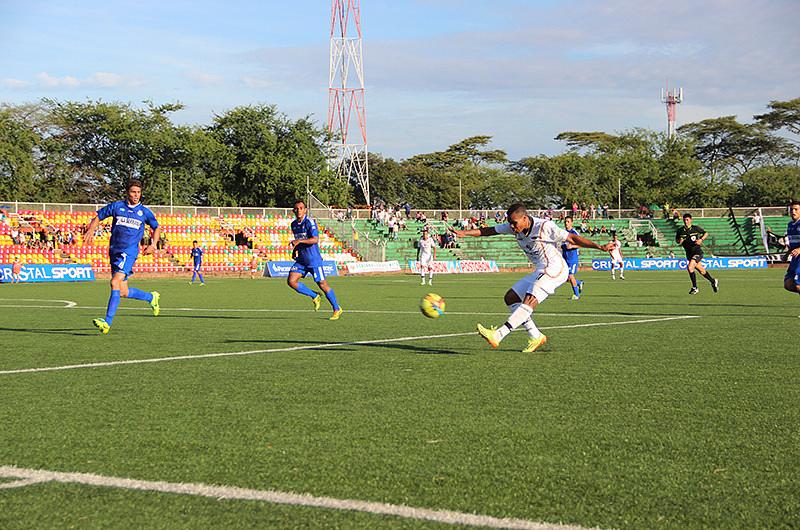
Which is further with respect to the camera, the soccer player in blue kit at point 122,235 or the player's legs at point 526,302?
the soccer player in blue kit at point 122,235

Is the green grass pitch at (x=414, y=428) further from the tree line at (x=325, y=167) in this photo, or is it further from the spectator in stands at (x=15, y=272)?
the tree line at (x=325, y=167)

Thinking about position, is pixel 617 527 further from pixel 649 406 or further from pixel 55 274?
pixel 55 274

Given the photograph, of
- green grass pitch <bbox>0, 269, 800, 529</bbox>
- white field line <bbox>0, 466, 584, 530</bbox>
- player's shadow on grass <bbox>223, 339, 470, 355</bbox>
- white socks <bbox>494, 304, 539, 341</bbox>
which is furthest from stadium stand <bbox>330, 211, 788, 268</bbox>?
white field line <bbox>0, 466, 584, 530</bbox>

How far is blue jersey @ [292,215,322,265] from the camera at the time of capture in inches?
674

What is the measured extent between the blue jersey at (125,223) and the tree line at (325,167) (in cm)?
5481

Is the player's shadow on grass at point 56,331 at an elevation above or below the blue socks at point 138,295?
below

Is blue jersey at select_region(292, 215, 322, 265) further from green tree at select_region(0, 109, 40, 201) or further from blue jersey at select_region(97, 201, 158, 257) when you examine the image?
green tree at select_region(0, 109, 40, 201)

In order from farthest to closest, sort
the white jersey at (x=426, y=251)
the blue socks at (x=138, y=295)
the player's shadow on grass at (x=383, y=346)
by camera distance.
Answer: the white jersey at (x=426, y=251)
the blue socks at (x=138, y=295)
the player's shadow on grass at (x=383, y=346)

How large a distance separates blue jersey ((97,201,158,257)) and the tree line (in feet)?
180

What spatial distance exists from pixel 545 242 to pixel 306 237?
24.6ft

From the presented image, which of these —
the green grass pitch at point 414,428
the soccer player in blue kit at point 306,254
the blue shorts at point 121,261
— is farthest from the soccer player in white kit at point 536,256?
the soccer player in blue kit at point 306,254

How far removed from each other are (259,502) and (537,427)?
7.65 feet

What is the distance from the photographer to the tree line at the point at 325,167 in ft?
227

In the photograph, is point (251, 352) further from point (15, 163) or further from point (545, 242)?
point (15, 163)
